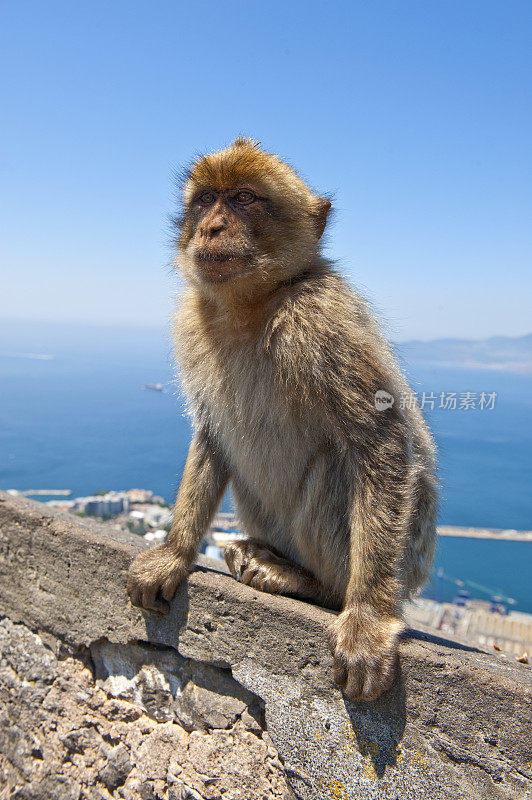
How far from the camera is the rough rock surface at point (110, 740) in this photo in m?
2.03

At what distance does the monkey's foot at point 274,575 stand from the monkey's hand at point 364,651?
1.28 feet

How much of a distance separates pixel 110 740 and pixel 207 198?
228cm

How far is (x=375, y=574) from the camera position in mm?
1896

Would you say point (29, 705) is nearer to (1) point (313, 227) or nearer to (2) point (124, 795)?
(2) point (124, 795)

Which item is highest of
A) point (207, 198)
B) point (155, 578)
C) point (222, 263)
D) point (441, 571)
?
point (207, 198)

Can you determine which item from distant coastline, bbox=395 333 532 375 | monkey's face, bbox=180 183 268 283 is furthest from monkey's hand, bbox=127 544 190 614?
distant coastline, bbox=395 333 532 375

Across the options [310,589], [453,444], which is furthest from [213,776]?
[453,444]

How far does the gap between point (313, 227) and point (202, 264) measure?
54 cm

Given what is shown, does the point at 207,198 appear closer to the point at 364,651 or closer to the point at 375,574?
the point at 375,574

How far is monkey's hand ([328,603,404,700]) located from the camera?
1729mm

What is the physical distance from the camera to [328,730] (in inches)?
73.2

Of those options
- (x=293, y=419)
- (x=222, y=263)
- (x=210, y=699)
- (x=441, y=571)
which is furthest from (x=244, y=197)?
(x=441, y=571)
